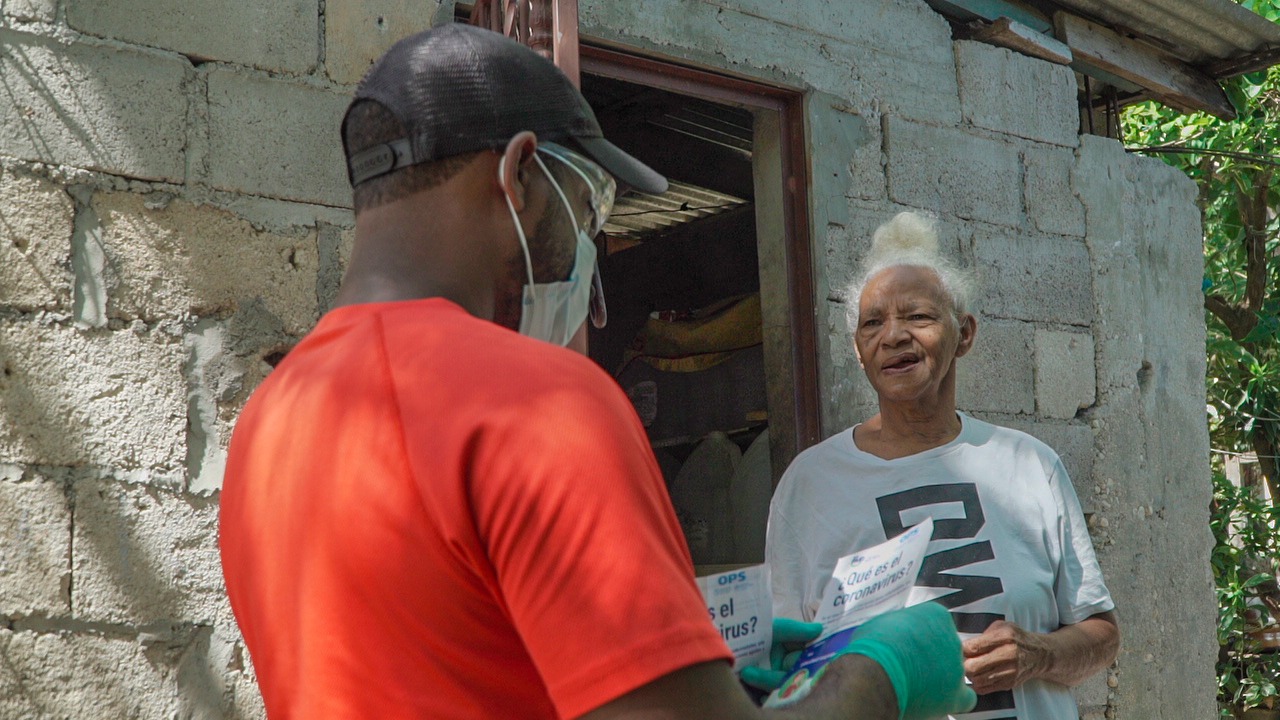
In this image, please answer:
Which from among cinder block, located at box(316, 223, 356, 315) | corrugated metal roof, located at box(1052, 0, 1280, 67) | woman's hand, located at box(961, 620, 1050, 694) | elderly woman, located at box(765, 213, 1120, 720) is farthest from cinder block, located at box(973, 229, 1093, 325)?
cinder block, located at box(316, 223, 356, 315)

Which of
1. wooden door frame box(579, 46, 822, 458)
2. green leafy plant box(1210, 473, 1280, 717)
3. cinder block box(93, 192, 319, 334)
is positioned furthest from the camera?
green leafy plant box(1210, 473, 1280, 717)

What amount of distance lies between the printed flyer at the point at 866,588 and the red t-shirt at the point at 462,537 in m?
0.47

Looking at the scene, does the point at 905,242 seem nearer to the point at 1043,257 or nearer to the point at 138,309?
the point at 1043,257

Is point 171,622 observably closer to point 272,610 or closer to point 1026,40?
point 272,610

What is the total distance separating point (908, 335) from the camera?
2840 millimetres

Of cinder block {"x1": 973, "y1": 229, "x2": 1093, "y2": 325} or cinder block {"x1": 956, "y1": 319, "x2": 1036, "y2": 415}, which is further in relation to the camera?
cinder block {"x1": 973, "y1": 229, "x2": 1093, "y2": 325}

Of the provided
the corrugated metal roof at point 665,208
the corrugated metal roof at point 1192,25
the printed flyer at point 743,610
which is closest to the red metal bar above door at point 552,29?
the printed flyer at point 743,610

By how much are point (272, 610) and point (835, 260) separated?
8.82 ft

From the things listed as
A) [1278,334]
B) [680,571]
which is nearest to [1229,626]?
[1278,334]

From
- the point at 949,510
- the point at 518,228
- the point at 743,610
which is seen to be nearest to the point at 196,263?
the point at 518,228

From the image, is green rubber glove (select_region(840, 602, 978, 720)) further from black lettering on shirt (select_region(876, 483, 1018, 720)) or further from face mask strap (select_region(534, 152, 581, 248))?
black lettering on shirt (select_region(876, 483, 1018, 720))

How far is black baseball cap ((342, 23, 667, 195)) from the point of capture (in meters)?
1.28

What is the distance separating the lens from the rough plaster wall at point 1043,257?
3643 millimetres

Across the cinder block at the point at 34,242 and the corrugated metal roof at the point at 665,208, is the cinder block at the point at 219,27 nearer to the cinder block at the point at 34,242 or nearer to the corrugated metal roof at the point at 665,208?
the cinder block at the point at 34,242
